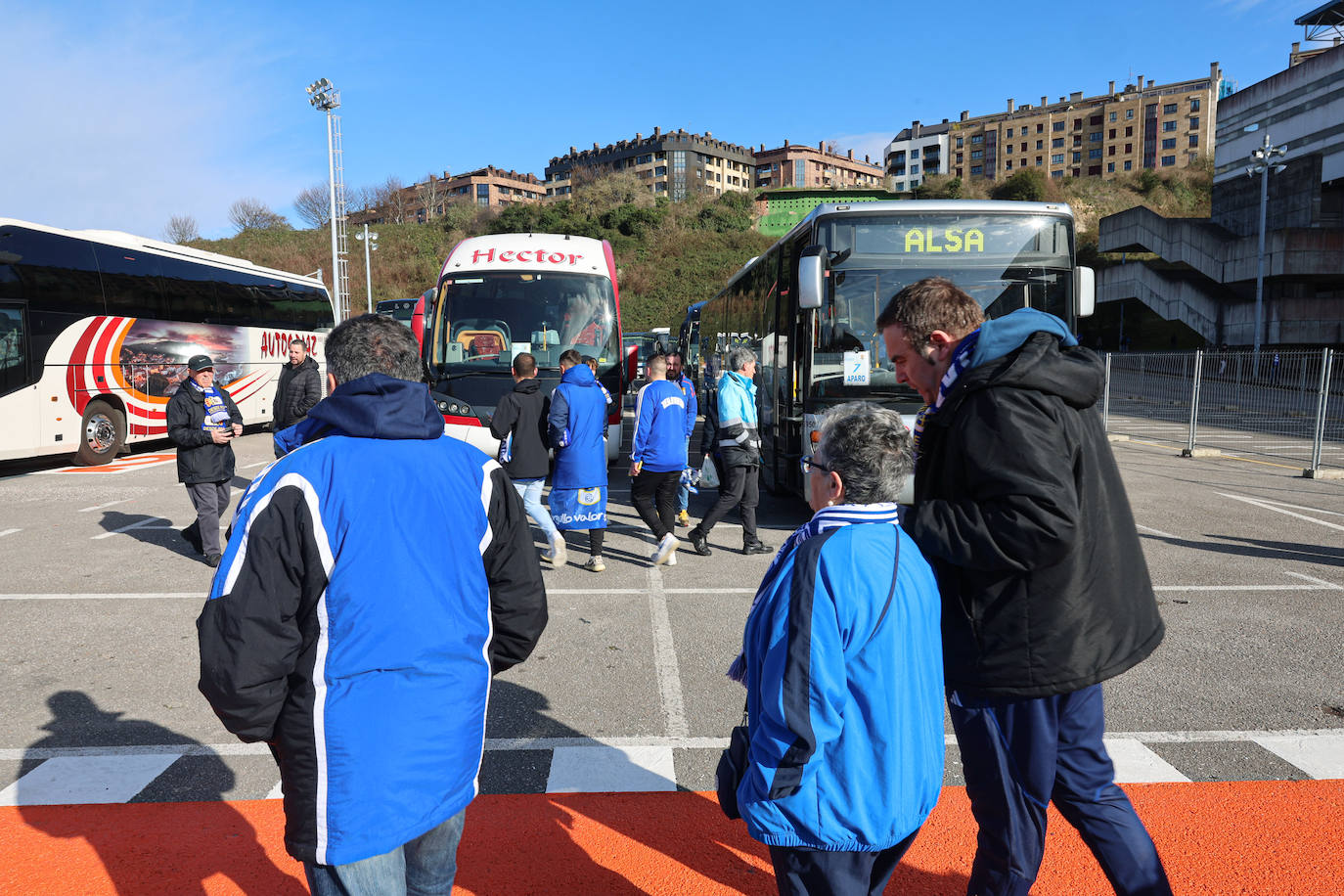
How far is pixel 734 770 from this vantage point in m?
2.16

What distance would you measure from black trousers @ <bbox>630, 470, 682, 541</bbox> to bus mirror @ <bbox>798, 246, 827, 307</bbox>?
208 centimetres

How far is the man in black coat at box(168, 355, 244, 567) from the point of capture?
7.57 m

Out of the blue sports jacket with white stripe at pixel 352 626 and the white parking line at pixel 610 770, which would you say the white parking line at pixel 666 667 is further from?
the blue sports jacket with white stripe at pixel 352 626

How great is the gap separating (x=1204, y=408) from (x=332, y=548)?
21249 mm

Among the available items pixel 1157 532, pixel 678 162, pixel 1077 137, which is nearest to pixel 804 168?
pixel 678 162

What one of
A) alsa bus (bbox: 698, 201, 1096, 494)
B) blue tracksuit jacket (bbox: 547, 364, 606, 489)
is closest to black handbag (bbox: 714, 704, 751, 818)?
blue tracksuit jacket (bbox: 547, 364, 606, 489)

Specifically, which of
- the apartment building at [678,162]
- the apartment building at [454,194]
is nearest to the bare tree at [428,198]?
the apartment building at [454,194]

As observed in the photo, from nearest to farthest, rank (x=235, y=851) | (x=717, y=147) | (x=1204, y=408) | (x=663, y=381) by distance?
(x=235, y=851) → (x=663, y=381) → (x=1204, y=408) → (x=717, y=147)

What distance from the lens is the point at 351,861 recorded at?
1934mm

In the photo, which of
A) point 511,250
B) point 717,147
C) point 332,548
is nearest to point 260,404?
point 511,250

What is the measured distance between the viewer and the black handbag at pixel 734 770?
2146mm

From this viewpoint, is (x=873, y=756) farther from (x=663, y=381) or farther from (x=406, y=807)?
(x=663, y=381)

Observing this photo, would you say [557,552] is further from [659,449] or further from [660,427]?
[660,427]

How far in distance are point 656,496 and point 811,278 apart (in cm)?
248
